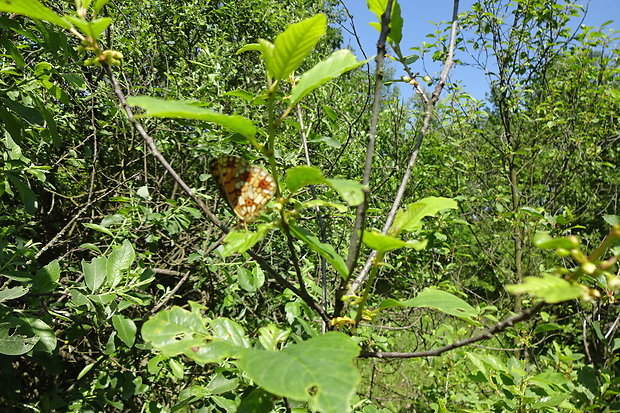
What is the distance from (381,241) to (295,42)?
1.19 ft

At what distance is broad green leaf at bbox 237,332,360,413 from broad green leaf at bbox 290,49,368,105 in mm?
413

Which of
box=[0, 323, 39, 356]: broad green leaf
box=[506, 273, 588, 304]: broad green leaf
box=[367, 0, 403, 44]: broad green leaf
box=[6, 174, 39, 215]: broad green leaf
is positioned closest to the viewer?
box=[506, 273, 588, 304]: broad green leaf

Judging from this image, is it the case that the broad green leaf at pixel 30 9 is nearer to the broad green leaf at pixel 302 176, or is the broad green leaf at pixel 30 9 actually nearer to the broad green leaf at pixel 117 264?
the broad green leaf at pixel 302 176

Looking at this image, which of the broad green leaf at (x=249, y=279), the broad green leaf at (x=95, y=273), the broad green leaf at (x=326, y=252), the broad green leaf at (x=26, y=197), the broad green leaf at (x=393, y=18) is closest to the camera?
the broad green leaf at (x=326, y=252)

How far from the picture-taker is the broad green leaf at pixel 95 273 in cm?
153

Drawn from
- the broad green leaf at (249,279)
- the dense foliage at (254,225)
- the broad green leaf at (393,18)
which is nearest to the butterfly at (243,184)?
the dense foliage at (254,225)

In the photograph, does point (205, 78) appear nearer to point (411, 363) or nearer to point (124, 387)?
point (124, 387)

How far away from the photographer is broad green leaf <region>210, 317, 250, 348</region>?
2.65 ft

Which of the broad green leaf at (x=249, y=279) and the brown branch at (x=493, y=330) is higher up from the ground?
the brown branch at (x=493, y=330)

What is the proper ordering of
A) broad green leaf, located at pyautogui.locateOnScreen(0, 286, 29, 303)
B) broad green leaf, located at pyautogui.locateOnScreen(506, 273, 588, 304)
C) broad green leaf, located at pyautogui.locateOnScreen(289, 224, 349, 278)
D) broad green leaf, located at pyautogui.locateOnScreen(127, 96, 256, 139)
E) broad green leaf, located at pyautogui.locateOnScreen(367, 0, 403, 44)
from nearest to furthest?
broad green leaf, located at pyautogui.locateOnScreen(506, 273, 588, 304) → broad green leaf, located at pyautogui.locateOnScreen(127, 96, 256, 139) → broad green leaf, located at pyautogui.locateOnScreen(289, 224, 349, 278) → broad green leaf, located at pyautogui.locateOnScreen(367, 0, 403, 44) → broad green leaf, located at pyautogui.locateOnScreen(0, 286, 29, 303)

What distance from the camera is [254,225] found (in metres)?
0.98

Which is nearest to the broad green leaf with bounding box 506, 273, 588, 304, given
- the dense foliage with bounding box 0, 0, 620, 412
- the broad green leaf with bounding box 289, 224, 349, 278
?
the dense foliage with bounding box 0, 0, 620, 412

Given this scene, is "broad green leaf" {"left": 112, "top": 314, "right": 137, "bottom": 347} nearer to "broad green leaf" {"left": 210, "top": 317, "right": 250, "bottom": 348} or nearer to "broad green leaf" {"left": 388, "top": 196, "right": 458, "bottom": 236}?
"broad green leaf" {"left": 210, "top": 317, "right": 250, "bottom": 348}

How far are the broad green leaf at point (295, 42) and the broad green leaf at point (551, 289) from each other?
0.46m
